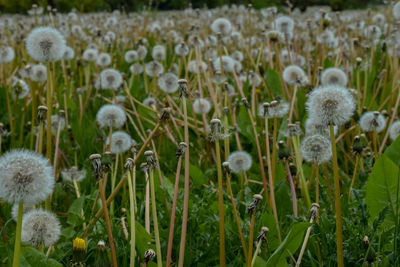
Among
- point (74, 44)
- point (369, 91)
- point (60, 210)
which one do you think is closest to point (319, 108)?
point (60, 210)

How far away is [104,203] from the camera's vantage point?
1.07 m

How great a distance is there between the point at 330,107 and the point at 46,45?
983 millimetres

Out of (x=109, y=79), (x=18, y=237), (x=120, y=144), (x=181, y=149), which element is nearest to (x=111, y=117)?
(x=120, y=144)

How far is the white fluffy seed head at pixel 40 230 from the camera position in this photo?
126cm

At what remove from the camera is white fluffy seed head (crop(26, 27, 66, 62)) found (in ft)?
5.06

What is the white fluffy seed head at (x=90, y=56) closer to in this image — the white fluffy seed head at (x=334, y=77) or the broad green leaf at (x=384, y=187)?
the white fluffy seed head at (x=334, y=77)

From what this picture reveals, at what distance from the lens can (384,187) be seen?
4.54 feet

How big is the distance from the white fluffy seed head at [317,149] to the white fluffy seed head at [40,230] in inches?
32.5

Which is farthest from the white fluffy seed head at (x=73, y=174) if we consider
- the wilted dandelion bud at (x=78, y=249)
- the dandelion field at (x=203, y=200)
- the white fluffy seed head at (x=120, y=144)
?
the wilted dandelion bud at (x=78, y=249)

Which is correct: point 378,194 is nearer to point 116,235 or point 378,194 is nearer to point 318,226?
point 318,226

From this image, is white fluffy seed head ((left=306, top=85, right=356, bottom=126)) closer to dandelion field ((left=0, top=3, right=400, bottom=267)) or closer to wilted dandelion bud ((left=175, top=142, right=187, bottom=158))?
dandelion field ((left=0, top=3, right=400, bottom=267))

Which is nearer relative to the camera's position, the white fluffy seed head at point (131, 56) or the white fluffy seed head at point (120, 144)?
the white fluffy seed head at point (120, 144)

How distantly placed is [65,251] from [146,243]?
1.17ft

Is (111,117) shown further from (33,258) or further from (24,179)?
(24,179)
